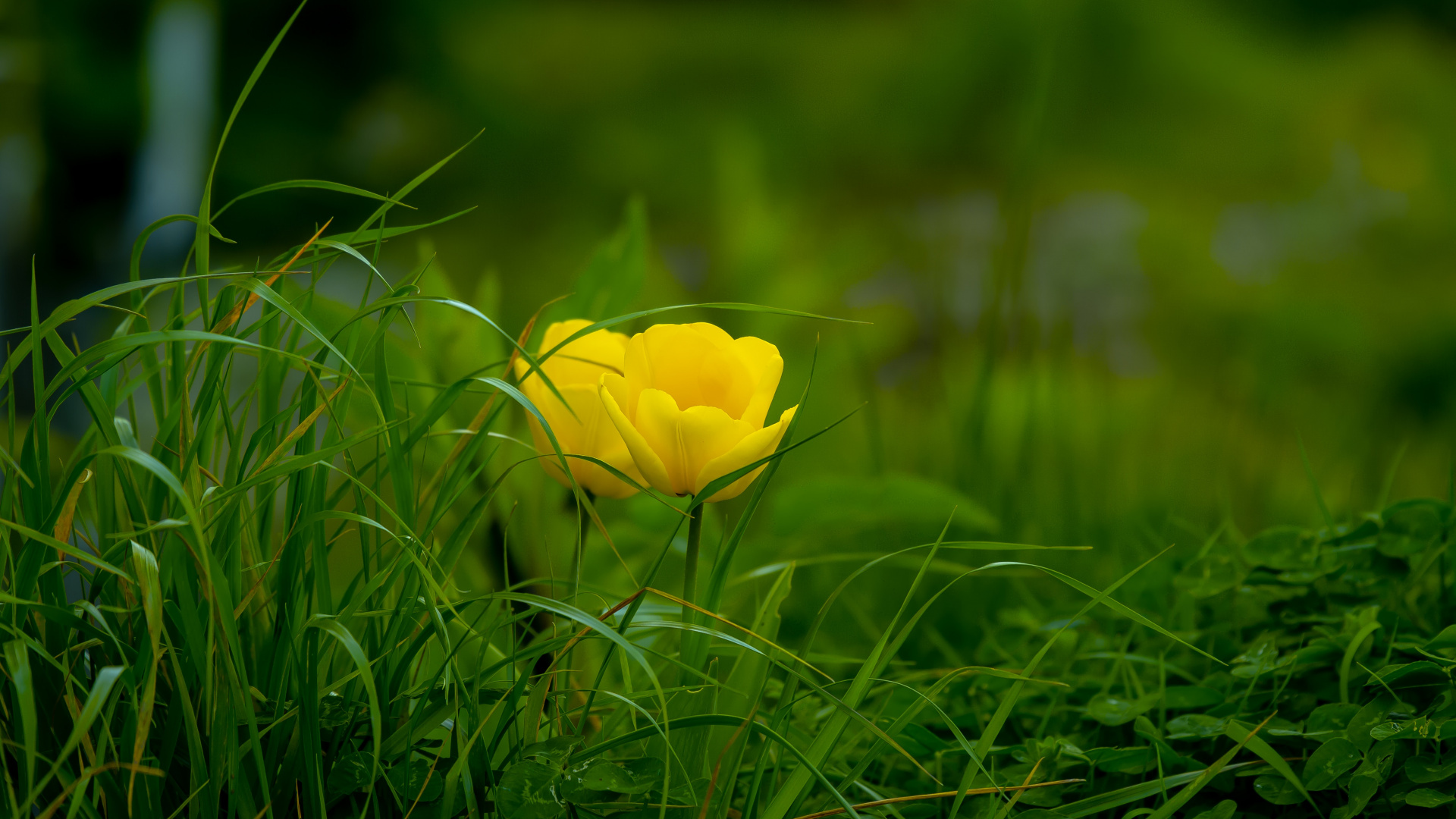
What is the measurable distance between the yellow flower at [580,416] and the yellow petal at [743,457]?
0.16 feet

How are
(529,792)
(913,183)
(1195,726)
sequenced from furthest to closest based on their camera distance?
(913,183), (1195,726), (529,792)

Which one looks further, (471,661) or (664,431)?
(471,661)

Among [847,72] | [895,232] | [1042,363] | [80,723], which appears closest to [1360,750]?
[80,723]

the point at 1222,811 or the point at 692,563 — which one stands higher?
the point at 692,563

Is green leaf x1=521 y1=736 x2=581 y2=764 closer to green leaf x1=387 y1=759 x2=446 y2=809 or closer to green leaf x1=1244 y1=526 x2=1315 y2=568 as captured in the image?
green leaf x1=387 y1=759 x2=446 y2=809

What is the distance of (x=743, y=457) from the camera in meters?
0.42

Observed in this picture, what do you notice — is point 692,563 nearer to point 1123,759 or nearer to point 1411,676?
point 1123,759

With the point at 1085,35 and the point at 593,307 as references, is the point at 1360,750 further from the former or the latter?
the point at 1085,35

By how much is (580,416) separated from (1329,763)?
34 centimetres

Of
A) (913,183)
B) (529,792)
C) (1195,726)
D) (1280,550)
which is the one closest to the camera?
(529,792)

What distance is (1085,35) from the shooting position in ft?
8.80

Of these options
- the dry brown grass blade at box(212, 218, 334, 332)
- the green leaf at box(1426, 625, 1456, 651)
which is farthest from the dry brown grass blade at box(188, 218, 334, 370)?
the green leaf at box(1426, 625, 1456, 651)

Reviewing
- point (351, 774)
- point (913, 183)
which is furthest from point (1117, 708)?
point (913, 183)

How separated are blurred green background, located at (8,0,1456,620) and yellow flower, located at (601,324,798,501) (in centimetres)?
57
